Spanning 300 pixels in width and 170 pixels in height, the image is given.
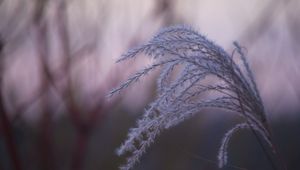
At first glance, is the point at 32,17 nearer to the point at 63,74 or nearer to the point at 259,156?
the point at 63,74

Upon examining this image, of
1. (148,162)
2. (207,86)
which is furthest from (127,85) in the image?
(148,162)

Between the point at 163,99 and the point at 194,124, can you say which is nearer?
the point at 163,99

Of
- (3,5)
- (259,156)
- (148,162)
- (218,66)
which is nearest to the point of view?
(218,66)

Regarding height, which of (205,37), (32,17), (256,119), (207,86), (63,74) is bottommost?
(256,119)

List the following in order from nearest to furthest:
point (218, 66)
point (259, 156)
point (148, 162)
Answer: point (218, 66) < point (259, 156) < point (148, 162)

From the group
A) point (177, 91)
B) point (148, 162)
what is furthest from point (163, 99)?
point (148, 162)

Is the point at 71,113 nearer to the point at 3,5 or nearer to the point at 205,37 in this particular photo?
the point at 3,5

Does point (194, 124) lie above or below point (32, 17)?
below
